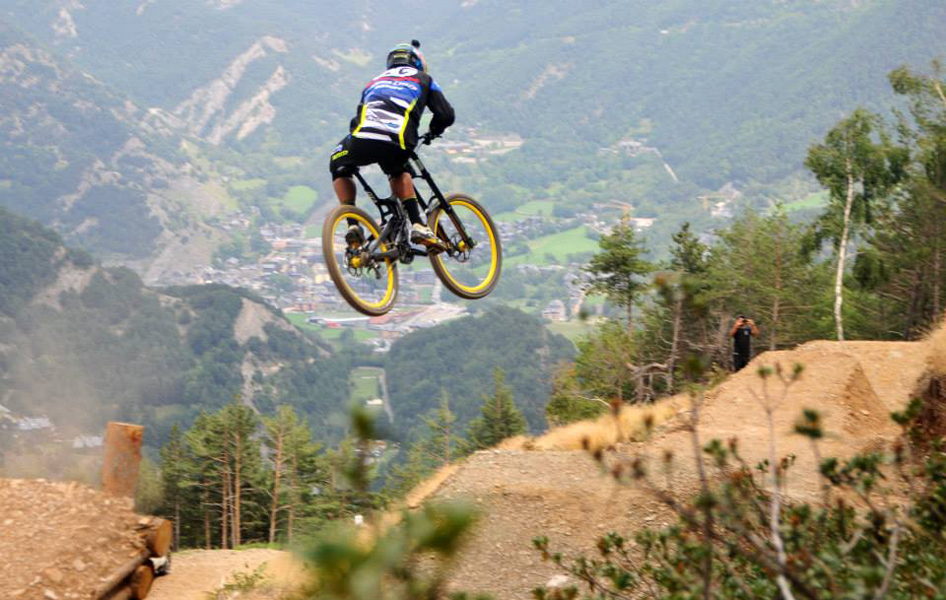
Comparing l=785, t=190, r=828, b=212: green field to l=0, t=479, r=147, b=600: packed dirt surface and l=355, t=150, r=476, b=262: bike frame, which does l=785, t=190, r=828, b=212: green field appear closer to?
l=0, t=479, r=147, b=600: packed dirt surface

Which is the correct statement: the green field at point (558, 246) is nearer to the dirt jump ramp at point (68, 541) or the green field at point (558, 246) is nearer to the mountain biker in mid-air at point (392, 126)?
the dirt jump ramp at point (68, 541)

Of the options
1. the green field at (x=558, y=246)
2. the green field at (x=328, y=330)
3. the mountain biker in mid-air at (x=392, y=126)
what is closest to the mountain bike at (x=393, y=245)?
the mountain biker in mid-air at (x=392, y=126)

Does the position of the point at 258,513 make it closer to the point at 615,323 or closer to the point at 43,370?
the point at 615,323

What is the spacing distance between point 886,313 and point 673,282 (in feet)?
129

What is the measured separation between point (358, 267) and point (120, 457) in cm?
827

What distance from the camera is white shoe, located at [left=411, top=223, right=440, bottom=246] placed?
9820mm

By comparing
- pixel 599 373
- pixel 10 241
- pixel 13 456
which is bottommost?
pixel 13 456

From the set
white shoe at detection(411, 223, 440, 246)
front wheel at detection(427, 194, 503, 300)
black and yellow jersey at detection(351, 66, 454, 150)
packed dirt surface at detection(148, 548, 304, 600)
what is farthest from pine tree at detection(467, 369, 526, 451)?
black and yellow jersey at detection(351, 66, 454, 150)

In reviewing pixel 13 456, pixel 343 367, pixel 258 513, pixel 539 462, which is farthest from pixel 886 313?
pixel 343 367

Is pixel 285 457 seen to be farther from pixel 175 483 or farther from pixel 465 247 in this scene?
pixel 465 247

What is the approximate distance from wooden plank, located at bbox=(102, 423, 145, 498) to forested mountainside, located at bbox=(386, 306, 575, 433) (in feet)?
262

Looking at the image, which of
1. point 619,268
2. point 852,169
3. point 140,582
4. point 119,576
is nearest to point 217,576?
point 140,582

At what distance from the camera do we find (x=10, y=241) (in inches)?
5153

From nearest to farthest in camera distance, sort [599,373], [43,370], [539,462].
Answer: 1. [539,462]
2. [599,373]
3. [43,370]
